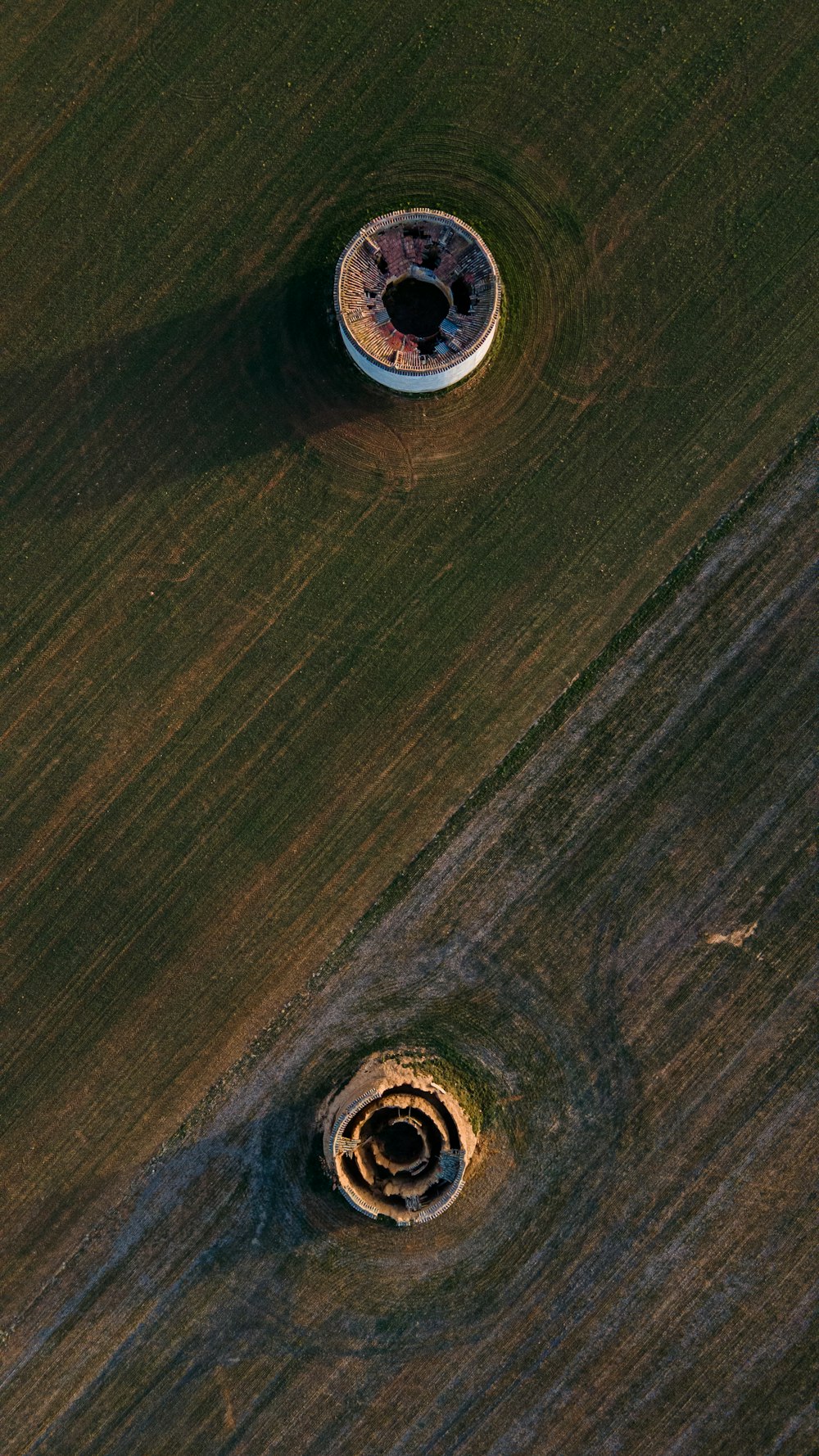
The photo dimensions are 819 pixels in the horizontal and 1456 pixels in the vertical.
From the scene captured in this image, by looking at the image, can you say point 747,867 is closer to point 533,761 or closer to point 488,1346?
point 533,761

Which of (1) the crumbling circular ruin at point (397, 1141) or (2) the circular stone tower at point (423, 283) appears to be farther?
(1) the crumbling circular ruin at point (397, 1141)

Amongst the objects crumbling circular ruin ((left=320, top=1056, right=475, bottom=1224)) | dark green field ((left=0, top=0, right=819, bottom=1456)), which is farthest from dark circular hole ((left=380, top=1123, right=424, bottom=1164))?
dark green field ((left=0, top=0, right=819, bottom=1456))

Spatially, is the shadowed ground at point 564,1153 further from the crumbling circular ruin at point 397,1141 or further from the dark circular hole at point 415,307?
the dark circular hole at point 415,307

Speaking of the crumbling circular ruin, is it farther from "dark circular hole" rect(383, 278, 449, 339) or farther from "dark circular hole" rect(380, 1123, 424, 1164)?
"dark circular hole" rect(383, 278, 449, 339)

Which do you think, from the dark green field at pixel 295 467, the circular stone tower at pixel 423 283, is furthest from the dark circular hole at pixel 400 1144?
the circular stone tower at pixel 423 283

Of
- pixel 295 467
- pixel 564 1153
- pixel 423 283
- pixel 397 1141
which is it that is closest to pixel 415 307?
pixel 423 283

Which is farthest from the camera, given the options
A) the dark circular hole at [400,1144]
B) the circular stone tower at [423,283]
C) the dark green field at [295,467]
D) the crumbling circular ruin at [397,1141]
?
the dark circular hole at [400,1144]
